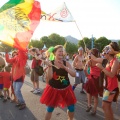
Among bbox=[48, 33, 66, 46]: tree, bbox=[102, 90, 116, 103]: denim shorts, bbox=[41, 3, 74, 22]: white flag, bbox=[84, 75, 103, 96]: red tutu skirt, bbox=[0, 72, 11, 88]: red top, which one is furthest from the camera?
bbox=[48, 33, 66, 46]: tree

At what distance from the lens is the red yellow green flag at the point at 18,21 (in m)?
3.69

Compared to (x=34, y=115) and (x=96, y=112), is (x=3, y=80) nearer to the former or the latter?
(x=34, y=115)

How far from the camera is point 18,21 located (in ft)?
12.5

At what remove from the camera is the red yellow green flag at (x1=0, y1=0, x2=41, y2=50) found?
12.1 feet

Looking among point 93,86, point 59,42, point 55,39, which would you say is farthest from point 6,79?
point 59,42

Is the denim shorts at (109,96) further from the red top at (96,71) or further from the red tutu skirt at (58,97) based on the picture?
the red top at (96,71)

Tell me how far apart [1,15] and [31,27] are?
591 mm

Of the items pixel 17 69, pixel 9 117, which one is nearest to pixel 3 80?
pixel 17 69

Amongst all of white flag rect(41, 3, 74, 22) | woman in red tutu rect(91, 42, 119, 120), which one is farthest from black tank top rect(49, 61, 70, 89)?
white flag rect(41, 3, 74, 22)

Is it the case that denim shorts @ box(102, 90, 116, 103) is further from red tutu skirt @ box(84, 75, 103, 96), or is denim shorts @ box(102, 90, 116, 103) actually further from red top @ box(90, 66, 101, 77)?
red top @ box(90, 66, 101, 77)

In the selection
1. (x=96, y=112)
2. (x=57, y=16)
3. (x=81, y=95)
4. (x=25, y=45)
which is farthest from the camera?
(x=81, y=95)

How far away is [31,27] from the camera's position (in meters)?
3.79

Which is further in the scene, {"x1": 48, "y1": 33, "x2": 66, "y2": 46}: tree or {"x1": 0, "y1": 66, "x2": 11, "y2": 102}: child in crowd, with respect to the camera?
{"x1": 48, "y1": 33, "x2": 66, "y2": 46}: tree

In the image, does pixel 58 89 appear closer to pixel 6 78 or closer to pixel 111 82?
pixel 111 82
